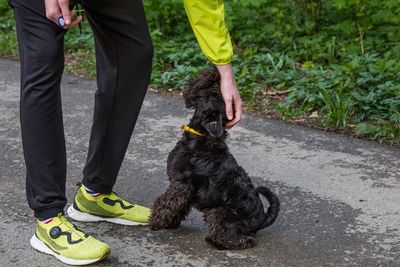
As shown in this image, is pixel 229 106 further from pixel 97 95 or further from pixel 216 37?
pixel 97 95

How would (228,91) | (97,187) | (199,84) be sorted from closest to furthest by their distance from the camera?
(228,91)
(199,84)
(97,187)

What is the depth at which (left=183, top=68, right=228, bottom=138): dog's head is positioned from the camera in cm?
394

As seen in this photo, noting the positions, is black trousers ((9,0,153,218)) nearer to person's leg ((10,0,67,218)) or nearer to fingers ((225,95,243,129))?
person's leg ((10,0,67,218))

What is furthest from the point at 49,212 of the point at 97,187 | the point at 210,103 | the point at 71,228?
the point at 210,103

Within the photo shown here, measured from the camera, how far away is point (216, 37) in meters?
3.79

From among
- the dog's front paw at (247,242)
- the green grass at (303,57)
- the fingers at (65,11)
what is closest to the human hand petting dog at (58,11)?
the fingers at (65,11)

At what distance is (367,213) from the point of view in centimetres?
457

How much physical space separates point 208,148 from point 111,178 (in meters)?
0.61

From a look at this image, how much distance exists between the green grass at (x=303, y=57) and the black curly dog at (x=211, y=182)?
7.27 ft

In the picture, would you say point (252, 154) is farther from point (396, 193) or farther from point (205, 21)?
point (205, 21)

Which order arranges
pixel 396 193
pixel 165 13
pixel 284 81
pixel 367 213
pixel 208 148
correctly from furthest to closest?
1. pixel 165 13
2. pixel 284 81
3. pixel 396 193
4. pixel 367 213
5. pixel 208 148

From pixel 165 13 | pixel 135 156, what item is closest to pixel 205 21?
pixel 135 156

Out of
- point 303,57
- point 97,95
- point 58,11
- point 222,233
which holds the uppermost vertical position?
point 58,11

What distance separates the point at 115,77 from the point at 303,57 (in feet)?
14.6
